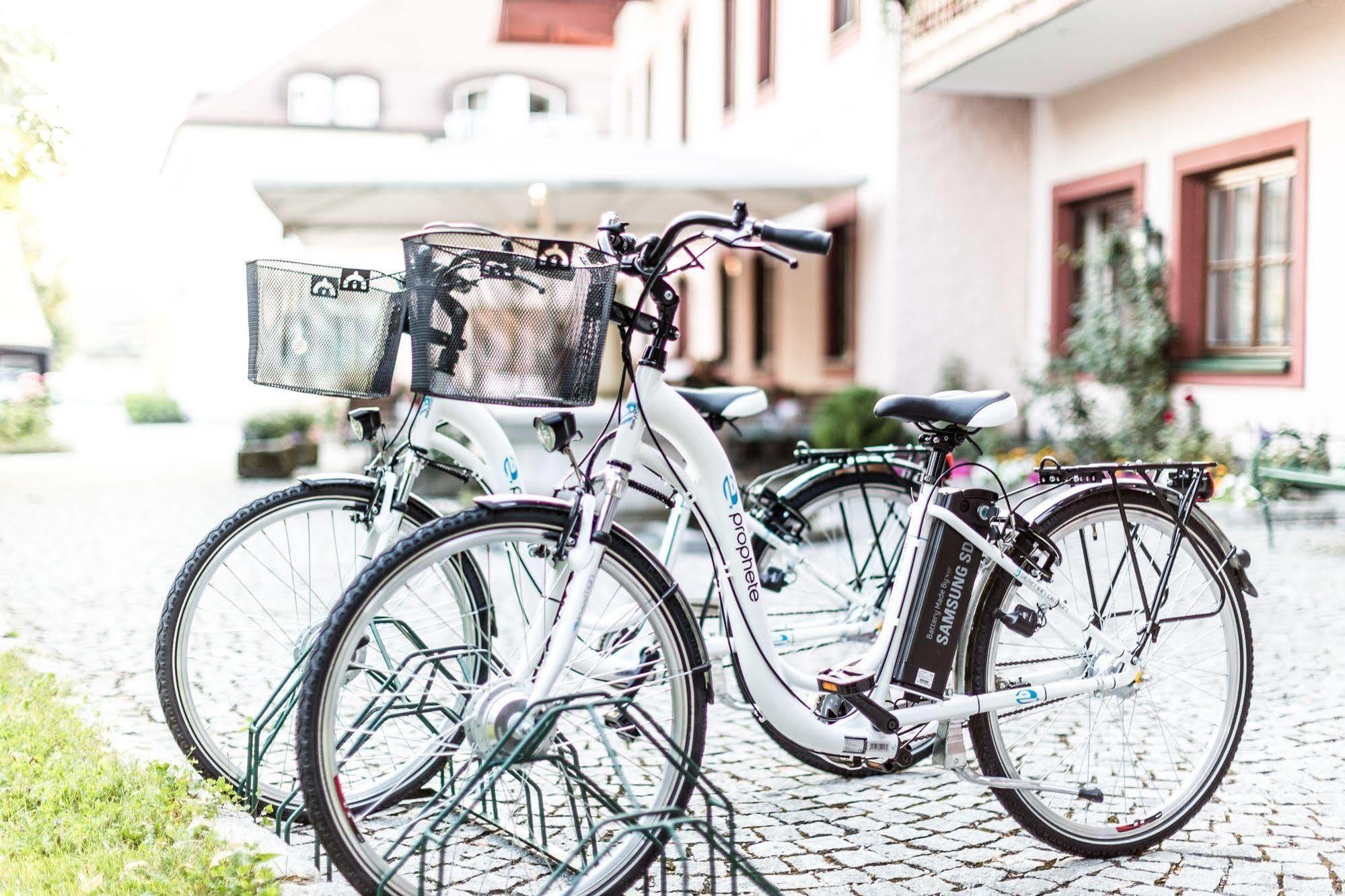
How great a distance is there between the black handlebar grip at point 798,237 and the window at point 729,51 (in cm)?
1512

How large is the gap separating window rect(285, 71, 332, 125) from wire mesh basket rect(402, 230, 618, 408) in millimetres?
31691

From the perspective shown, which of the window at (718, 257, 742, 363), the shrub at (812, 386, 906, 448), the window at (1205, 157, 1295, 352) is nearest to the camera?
the window at (1205, 157, 1295, 352)

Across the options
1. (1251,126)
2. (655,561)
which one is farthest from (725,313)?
(655,561)

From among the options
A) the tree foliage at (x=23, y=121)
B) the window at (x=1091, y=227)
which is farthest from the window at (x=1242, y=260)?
the tree foliage at (x=23, y=121)

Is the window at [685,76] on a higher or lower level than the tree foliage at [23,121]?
higher

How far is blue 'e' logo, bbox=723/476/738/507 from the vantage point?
2809 millimetres

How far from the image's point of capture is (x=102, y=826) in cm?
290

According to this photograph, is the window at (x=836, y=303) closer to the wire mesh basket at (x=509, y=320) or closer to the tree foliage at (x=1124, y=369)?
the tree foliage at (x=1124, y=369)

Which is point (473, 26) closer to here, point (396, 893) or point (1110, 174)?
point (1110, 174)

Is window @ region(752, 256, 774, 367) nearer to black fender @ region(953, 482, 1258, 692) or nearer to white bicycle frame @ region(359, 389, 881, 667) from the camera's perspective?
white bicycle frame @ region(359, 389, 881, 667)

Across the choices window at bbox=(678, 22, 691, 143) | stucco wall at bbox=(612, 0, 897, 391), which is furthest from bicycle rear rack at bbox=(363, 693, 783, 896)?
window at bbox=(678, 22, 691, 143)

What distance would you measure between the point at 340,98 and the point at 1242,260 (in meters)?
27.2

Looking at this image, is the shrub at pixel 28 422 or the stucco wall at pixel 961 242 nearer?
the stucco wall at pixel 961 242

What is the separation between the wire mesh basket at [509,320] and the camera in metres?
2.44
